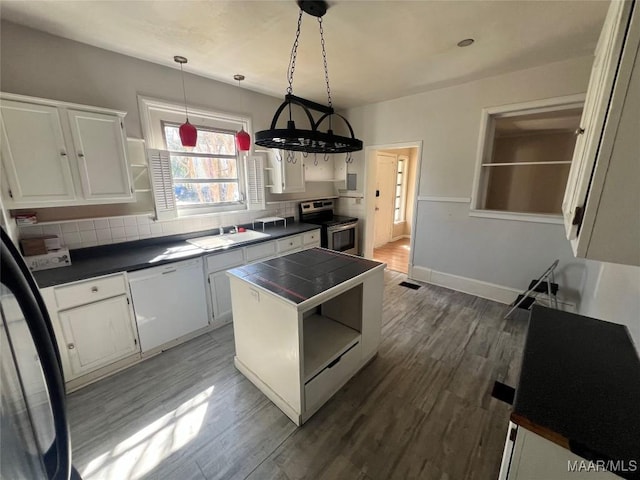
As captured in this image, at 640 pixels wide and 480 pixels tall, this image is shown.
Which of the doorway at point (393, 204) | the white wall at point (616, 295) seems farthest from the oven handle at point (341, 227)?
the white wall at point (616, 295)

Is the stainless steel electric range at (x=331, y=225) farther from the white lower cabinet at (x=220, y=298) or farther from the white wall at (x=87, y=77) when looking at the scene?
the white wall at (x=87, y=77)

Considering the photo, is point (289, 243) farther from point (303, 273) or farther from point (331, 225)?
point (303, 273)

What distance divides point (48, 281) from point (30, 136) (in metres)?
1.04

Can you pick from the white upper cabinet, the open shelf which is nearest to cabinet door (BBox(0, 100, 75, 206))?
the white upper cabinet

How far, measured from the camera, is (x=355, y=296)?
82.0 inches

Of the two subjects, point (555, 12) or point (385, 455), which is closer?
point (385, 455)

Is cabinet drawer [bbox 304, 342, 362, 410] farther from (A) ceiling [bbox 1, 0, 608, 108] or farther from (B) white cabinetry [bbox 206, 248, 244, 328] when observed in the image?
(A) ceiling [bbox 1, 0, 608, 108]

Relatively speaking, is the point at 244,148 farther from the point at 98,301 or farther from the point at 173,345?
the point at 173,345

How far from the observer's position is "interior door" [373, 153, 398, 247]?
543 cm

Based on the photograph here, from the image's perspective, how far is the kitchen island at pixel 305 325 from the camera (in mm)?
1642

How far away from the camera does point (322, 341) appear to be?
1.99m

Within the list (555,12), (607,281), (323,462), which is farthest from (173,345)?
(555,12)

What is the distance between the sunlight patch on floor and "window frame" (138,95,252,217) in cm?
197

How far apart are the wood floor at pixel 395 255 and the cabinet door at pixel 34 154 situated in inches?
173
